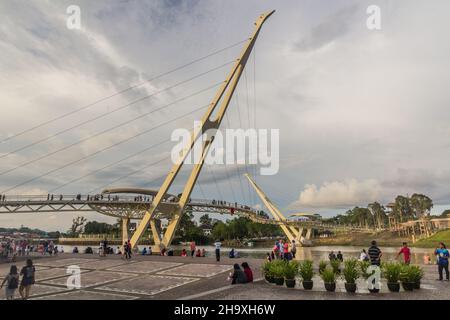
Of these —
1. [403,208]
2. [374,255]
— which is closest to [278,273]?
[374,255]

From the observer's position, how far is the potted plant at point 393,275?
12768 mm

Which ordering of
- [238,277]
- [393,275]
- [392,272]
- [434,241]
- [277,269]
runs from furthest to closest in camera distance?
1. [434,241]
2. [238,277]
3. [277,269]
4. [392,272]
5. [393,275]

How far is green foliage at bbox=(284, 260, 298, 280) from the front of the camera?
46.9ft

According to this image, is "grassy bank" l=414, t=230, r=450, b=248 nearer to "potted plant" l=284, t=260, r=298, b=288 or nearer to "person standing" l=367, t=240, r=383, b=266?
"person standing" l=367, t=240, r=383, b=266

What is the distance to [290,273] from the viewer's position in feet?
47.0

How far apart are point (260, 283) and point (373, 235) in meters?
112

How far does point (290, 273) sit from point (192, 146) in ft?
90.2

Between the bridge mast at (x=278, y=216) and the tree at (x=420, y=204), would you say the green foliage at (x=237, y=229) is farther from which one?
the tree at (x=420, y=204)

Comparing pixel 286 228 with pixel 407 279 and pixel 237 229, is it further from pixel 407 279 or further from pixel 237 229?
pixel 407 279

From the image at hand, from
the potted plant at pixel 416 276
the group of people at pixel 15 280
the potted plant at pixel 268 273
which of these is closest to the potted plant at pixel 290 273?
the potted plant at pixel 268 273

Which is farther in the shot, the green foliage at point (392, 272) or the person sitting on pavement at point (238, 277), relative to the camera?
the person sitting on pavement at point (238, 277)

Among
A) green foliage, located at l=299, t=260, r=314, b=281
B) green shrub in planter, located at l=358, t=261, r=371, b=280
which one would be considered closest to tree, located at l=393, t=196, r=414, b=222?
green shrub in planter, located at l=358, t=261, r=371, b=280

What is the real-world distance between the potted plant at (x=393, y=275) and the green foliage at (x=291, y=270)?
377 cm

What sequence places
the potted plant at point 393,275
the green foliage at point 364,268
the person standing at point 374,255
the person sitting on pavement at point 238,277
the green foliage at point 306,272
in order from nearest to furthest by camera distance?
the potted plant at point 393,275 → the person standing at point 374,255 → the green foliage at point 306,272 → the green foliage at point 364,268 → the person sitting on pavement at point 238,277
